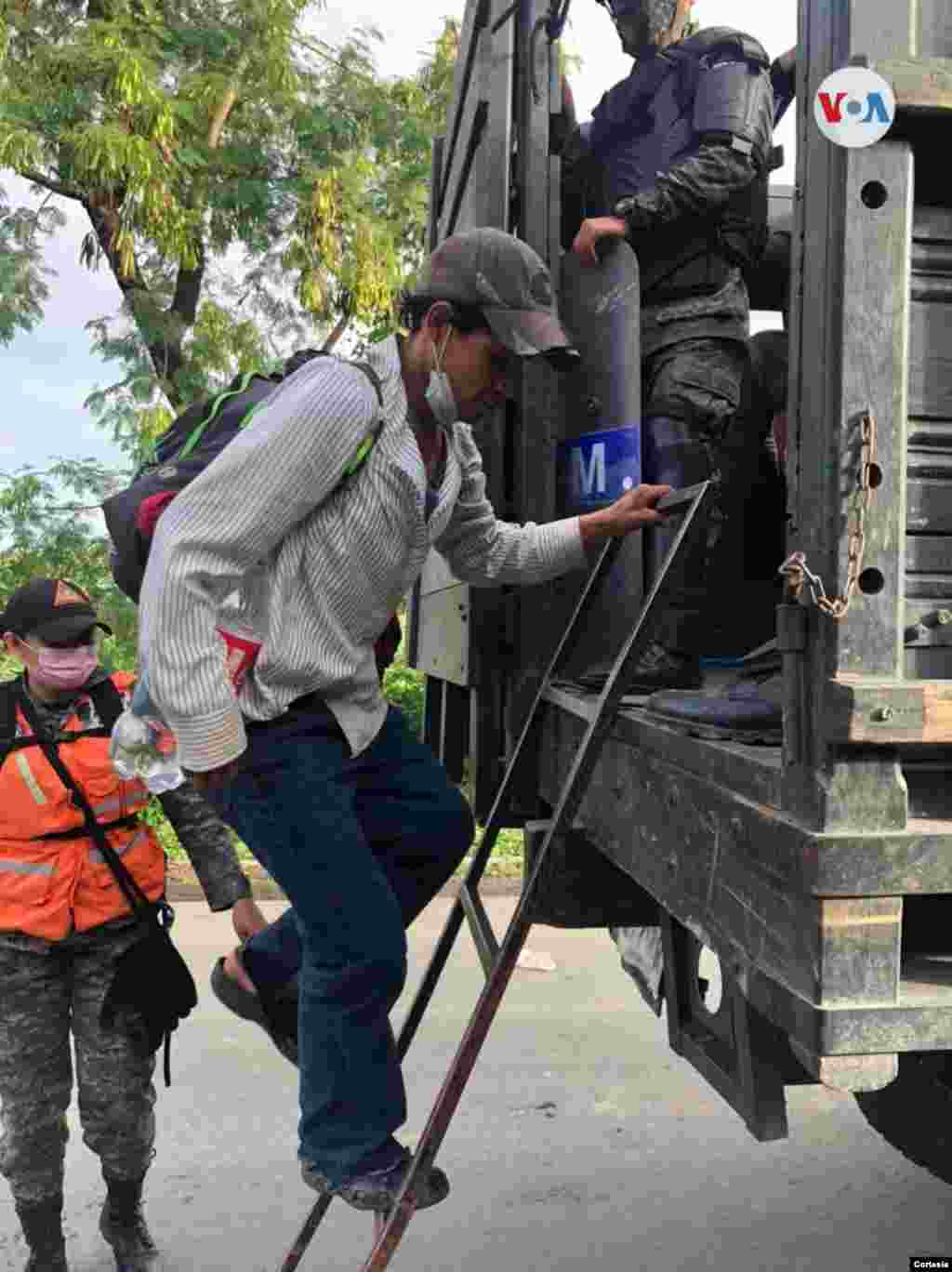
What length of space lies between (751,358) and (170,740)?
5.60ft

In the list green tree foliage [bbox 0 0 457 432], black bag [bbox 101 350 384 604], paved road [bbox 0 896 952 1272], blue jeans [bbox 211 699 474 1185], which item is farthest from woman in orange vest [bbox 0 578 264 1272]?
green tree foliage [bbox 0 0 457 432]

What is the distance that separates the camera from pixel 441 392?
6.52 ft

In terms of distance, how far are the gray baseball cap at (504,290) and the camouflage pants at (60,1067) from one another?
153 cm

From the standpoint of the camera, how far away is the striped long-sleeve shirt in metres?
1.75

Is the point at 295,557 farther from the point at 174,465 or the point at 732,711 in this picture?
the point at 732,711

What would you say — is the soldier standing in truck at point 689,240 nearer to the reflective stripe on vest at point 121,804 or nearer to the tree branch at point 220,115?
the reflective stripe on vest at point 121,804

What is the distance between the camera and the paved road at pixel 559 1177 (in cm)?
281

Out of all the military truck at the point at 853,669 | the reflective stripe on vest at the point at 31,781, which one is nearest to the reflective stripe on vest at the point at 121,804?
the reflective stripe on vest at the point at 31,781

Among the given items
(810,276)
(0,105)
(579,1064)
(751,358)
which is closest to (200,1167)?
(579,1064)

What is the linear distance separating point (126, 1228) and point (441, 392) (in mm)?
1987

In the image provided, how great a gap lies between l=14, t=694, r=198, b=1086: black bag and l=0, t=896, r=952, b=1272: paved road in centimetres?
61

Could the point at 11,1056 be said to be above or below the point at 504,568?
below

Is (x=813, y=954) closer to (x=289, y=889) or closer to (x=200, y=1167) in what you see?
(x=289, y=889)

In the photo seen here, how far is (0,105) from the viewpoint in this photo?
8.62 meters
